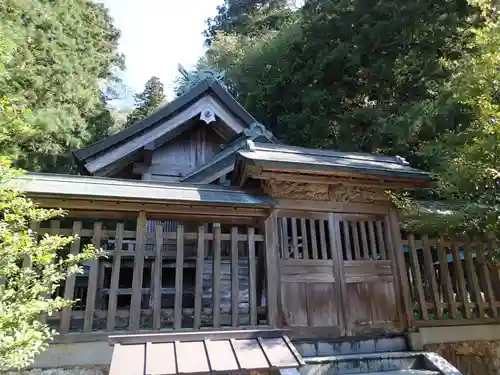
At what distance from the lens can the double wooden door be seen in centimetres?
565

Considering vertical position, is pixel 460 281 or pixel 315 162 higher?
pixel 315 162


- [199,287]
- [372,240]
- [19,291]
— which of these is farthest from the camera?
[372,240]

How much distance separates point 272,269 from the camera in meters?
5.59

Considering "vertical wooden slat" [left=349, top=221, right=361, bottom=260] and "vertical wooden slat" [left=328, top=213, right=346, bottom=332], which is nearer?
"vertical wooden slat" [left=328, top=213, right=346, bottom=332]

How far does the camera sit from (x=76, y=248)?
16.3 feet

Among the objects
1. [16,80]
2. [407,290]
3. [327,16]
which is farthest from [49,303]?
Result: [327,16]

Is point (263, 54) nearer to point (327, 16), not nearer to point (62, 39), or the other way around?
point (327, 16)

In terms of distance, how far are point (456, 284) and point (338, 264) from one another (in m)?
2.33

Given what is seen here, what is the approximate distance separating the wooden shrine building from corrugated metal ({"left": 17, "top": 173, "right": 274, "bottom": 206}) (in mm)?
17

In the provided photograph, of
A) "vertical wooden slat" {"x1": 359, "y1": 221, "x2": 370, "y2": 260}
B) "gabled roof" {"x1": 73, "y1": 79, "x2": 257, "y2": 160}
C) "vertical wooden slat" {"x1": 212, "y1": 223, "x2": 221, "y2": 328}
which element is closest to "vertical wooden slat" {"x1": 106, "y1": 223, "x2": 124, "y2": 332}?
"vertical wooden slat" {"x1": 212, "y1": 223, "x2": 221, "y2": 328}

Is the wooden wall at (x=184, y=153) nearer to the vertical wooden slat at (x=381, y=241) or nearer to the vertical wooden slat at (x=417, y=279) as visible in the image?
the vertical wooden slat at (x=381, y=241)

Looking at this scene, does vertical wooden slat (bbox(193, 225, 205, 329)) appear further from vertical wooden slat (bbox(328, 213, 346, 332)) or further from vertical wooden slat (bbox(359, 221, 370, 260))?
vertical wooden slat (bbox(359, 221, 370, 260))

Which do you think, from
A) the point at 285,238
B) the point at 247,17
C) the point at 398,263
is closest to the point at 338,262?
the point at 285,238

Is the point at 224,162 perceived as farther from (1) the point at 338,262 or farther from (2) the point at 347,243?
(1) the point at 338,262
